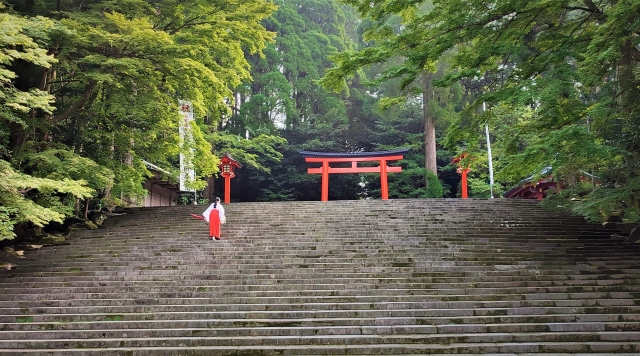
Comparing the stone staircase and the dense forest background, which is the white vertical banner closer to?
the dense forest background

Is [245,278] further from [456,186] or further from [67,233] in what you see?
[456,186]

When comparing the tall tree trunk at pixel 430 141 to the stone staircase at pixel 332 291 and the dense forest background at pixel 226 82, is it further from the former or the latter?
the stone staircase at pixel 332 291

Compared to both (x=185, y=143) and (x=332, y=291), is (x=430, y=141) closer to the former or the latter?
(x=185, y=143)

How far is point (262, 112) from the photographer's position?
22984 millimetres

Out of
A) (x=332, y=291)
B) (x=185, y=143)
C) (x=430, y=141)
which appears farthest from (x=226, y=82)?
(x=430, y=141)

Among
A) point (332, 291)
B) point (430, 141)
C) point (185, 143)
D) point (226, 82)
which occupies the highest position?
point (430, 141)

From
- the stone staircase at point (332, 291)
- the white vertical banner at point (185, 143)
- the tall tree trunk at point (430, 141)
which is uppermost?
the tall tree trunk at point (430, 141)

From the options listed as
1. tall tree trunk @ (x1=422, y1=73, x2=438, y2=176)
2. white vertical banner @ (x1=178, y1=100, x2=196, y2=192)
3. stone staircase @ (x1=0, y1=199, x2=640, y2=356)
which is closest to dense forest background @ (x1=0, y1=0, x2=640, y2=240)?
white vertical banner @ (x1=178, y1=100, x2=196, y2=192)

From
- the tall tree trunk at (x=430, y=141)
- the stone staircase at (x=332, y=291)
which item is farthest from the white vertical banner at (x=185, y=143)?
the tall tree trunk at (x=430, y=141)

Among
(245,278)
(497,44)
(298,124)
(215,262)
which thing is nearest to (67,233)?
(215,262)

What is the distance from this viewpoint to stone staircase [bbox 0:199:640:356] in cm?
542

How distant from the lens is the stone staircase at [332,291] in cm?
542

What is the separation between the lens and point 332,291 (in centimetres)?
685

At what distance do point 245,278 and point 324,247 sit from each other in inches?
83.0
